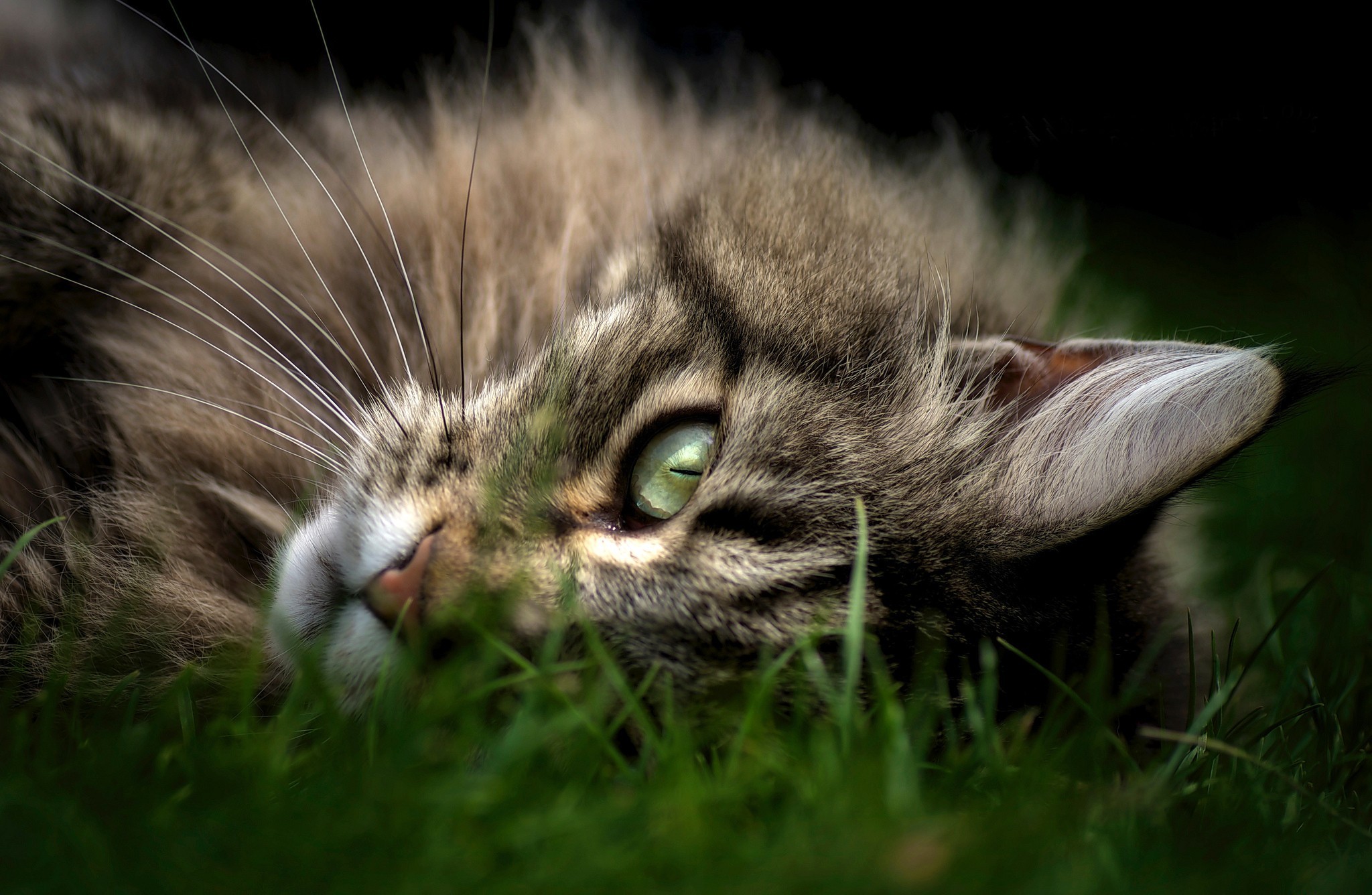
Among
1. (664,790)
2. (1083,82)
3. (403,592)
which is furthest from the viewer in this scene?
→ (1083,82)

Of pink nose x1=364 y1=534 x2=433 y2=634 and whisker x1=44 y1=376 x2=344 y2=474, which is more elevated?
whisker x1=44 y1=376 x2=344 y2=474

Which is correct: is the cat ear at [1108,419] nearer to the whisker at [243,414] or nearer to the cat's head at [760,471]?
the cat's head at [760,471]

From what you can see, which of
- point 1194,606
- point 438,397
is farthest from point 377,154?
point 1194,606

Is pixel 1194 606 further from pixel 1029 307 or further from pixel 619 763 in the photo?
pixel 619 763

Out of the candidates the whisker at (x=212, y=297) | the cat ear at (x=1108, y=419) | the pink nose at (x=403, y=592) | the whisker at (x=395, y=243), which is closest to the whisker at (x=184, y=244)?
the whisker at (x=212, y=297)

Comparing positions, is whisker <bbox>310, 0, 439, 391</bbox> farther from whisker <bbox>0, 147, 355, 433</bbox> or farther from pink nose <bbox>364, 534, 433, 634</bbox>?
pink nose <bbox>364, 534, 433, 634</bbox>

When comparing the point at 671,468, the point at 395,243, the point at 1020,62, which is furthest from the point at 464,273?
the point at 1020,62

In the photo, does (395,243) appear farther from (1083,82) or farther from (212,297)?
(1083,82)

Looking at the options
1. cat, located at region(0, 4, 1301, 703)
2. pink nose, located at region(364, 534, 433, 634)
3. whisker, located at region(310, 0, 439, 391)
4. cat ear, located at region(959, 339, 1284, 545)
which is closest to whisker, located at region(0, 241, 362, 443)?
cat, located at region(0, 4, 1301, 703)
